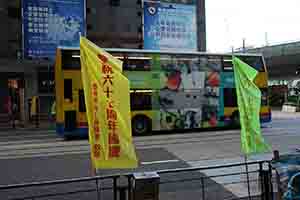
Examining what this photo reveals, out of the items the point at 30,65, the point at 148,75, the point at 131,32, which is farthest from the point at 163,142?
the point at 131,32

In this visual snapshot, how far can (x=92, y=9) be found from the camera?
3120cm

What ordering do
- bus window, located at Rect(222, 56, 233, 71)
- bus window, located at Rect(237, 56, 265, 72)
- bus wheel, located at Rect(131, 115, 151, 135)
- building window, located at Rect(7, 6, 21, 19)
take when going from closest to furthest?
bus wheel, located at Rect(131, 115, 151, 135)
bus window, located at Rect(222, 56, 233, 71)
bus window, located at Rect(237, 56, 265, 72)
building window, located at Rect(7, 6, 21, 19)

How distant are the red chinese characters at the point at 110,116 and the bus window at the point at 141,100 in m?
12.3

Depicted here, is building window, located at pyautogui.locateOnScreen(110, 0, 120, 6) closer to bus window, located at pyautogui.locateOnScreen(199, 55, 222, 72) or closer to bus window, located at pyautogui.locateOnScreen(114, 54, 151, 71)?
bus window, located at pyautogui.locateOnScreen(199, 55, 222, 72)

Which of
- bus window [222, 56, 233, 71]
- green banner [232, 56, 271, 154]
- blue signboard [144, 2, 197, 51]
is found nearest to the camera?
green banner [232, 56, 271, 154]

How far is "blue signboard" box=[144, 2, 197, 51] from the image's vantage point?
27797mm

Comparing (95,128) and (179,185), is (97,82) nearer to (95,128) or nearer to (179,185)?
(95,128)

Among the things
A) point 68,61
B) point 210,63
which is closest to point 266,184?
point 68,61

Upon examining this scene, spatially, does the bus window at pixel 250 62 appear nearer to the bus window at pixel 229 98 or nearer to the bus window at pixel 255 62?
the bus window at pixel 255 62

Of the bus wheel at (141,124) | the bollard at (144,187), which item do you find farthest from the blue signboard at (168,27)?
the bollard at (144,187)

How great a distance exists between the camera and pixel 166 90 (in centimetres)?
1812

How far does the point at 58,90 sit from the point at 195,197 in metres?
10.7

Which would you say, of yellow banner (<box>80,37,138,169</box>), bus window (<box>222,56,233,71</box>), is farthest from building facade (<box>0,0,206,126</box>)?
yellow banner (<box>80,37,138,169</box>)

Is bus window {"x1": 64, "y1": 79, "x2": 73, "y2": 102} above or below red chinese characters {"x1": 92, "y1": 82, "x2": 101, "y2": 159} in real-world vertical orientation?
above
